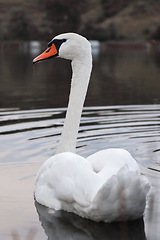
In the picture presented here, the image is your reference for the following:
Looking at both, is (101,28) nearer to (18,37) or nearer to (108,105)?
(18,37)

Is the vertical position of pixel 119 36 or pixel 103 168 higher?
pixel 103 168

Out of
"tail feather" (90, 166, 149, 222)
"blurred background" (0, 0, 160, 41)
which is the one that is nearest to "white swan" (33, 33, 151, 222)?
"tail feather" (90, 166, 149, 222)

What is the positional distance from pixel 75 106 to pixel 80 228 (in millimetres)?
1561

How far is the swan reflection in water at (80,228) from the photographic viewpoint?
3771 mm

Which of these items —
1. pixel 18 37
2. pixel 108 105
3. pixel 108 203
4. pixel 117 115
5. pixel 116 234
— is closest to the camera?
pixel 108 203

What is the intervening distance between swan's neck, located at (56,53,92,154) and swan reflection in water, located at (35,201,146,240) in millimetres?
905

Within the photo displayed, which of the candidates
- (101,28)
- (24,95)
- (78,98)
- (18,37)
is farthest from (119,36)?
(78,98)

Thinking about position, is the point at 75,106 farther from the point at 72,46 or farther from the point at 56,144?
the point at 56,144

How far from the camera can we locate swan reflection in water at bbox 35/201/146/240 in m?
3.77

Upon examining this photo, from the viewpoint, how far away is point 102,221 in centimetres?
400

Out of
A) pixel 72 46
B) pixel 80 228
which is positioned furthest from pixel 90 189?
pixel 72 46

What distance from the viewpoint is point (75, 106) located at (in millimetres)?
5043

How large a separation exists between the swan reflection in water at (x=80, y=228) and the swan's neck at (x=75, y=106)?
2.97 ft

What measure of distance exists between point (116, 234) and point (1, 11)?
12167 centimetres
